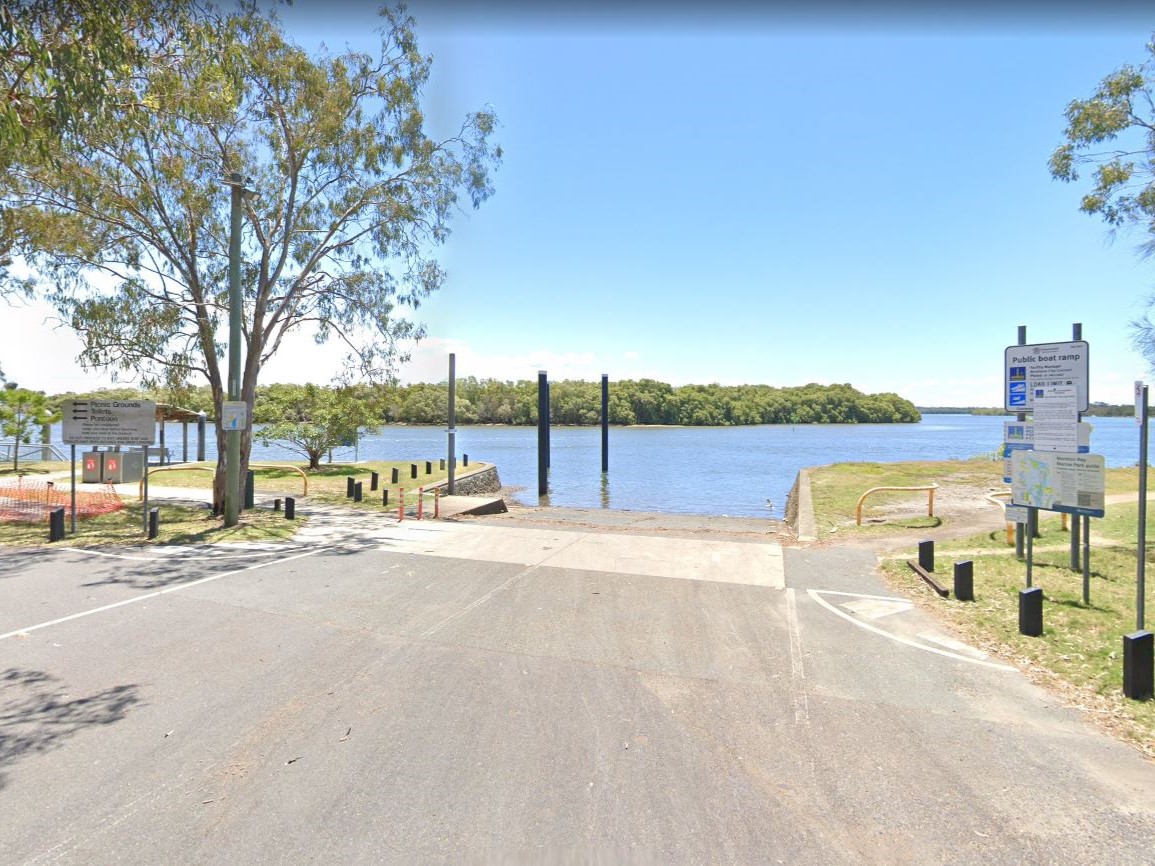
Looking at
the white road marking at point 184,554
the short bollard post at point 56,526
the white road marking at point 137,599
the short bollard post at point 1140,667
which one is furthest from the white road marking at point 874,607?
the short bollard post at point 56,526

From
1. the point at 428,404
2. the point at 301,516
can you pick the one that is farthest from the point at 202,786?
the point at 428,404

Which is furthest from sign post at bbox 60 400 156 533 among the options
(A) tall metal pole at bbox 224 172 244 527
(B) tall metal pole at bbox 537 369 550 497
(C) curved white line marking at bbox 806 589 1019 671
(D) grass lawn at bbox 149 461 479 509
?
A: (B) tall metal pole at bbox 537 369 550 497

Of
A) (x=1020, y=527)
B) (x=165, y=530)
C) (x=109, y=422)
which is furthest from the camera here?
(x=165, y=530)

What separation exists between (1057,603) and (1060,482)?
1.38 meters

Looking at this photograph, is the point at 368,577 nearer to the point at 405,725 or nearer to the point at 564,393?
the point at 405,725

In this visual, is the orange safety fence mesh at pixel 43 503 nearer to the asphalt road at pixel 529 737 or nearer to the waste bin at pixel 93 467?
the waste bin at pixel 93 467

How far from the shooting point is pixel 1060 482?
738 cm

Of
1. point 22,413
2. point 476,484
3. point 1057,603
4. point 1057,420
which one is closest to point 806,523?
point 1057,603

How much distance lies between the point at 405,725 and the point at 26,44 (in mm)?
6701

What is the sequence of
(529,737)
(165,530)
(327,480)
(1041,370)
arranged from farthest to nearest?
(327,480) → (165,530) → (1041,370) → (529,737)

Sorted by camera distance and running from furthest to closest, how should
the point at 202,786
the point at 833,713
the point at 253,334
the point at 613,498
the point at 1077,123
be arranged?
the point at 613,498, the point at 253,334, the point at 1077,123, the point at 833,713, the point at 202,786

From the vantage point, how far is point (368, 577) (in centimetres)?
905

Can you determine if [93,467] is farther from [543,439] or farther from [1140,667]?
[543,439]

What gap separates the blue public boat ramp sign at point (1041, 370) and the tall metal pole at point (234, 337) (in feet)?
44.5
